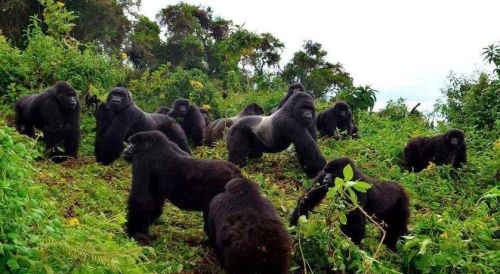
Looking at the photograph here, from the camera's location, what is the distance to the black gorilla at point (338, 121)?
40.7 feet

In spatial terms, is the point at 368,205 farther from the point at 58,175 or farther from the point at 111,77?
the point at 111,77

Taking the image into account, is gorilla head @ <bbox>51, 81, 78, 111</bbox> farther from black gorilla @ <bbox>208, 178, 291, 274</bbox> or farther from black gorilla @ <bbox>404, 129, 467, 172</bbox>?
black gorilla @ <bbox>404, 129, 467, 172</bbox>

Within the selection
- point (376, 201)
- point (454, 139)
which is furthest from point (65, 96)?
point (454, 139)

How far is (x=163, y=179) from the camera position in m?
5.54

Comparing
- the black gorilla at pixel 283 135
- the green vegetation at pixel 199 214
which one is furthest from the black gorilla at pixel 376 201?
the black gorilla at pixel 283 135

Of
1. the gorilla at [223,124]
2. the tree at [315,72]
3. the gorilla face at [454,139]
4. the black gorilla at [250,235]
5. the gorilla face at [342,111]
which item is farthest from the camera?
the tree at [315,72]

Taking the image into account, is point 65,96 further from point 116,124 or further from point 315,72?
point 315,72

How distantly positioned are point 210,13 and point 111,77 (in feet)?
64.4

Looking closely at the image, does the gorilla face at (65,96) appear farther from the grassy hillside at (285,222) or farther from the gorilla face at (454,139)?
the gorilla face at (454,139)

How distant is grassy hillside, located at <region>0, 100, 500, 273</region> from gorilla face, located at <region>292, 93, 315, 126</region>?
90cm

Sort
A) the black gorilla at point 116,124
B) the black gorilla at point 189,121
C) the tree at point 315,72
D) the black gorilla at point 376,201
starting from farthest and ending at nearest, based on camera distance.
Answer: the tree at point 315,72, the black gorilla at point 189,121, the black gorilla at point 116,124, the black gorilla at point 376,201

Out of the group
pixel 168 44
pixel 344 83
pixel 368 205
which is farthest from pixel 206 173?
pixel 168 44

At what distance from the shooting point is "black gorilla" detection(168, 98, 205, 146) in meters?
11.6

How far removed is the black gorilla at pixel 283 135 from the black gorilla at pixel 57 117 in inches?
95.6
